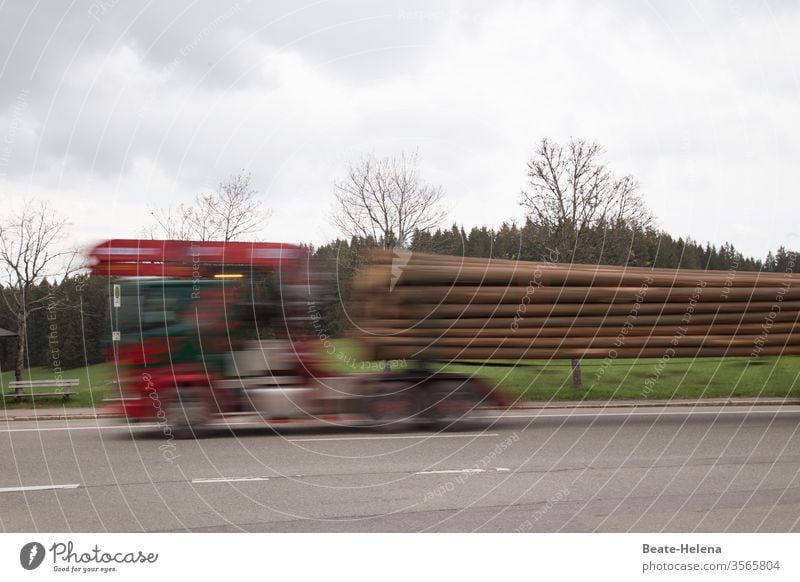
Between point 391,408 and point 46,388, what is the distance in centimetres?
1160

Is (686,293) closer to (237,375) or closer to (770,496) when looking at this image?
(770,496)

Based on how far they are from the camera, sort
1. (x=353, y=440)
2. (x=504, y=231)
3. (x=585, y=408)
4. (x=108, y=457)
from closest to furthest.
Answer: (x=108, y=457)
(x=353, y=440)
(x=504, y=231)
(x=585, y=408)

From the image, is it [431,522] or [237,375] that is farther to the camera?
[237,375]

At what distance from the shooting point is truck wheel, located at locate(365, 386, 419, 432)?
13602mm

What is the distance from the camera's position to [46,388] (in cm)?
2066

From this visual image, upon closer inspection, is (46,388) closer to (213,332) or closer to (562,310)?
(213,332)

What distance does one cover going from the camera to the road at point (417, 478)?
6.98 meters

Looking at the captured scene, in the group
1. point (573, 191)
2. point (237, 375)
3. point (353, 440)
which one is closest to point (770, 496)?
point (573, 191)

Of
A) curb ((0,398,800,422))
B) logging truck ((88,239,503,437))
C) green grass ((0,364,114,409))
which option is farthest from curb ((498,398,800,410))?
green grass ((0,364,114,409))

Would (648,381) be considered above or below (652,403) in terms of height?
above

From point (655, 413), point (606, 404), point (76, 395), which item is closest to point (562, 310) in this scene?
point (655, 413)

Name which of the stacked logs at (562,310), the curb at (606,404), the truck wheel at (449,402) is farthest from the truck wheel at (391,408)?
the curb at (606,404)

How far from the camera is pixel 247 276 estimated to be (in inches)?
507

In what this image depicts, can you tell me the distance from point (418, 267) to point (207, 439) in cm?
463
